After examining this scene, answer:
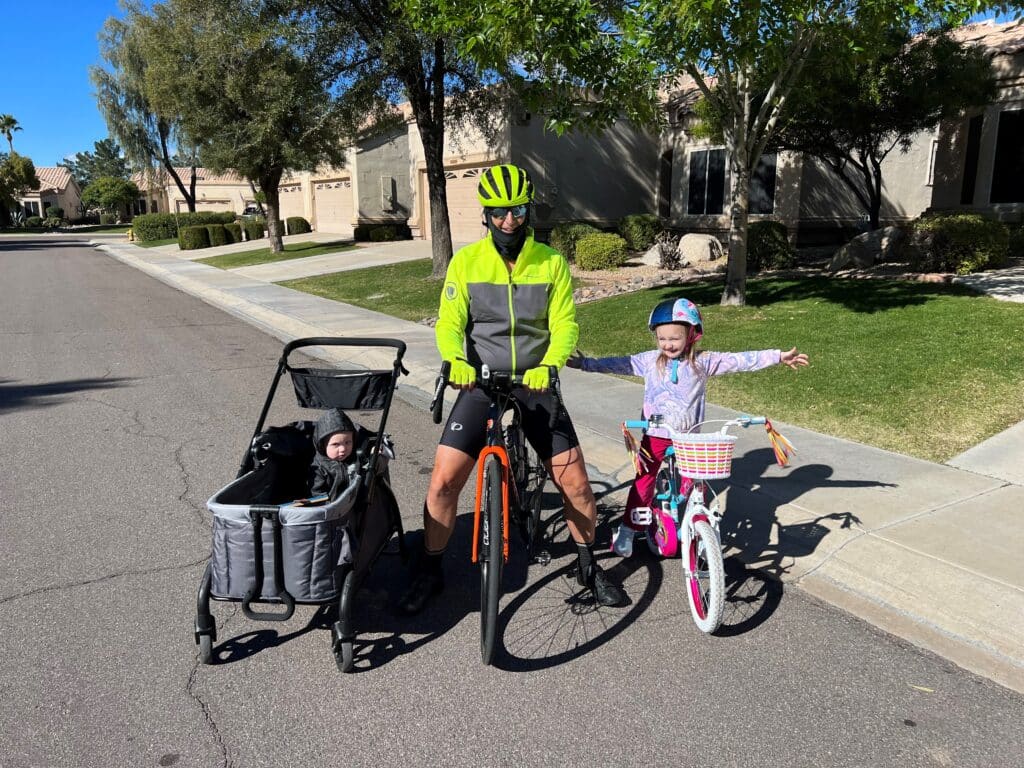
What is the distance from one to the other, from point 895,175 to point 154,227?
41.7 meters

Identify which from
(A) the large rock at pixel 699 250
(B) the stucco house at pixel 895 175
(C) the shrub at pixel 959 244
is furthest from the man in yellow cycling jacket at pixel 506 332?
(B) the stucco house at pixel 895 175

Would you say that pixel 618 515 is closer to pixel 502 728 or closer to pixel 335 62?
pixel 502 728

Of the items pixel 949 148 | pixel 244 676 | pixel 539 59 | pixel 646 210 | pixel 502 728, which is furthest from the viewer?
pixel 646 210

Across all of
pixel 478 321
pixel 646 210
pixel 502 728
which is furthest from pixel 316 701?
pixel 646 210

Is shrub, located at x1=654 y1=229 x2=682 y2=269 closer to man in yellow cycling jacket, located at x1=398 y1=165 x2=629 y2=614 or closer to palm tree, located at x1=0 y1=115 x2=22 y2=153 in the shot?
man in yellow cycling jacket, located at x1=398 y1=165 x2=629 y2=614

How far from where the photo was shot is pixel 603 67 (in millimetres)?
9562

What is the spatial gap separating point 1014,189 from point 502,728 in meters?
17.9

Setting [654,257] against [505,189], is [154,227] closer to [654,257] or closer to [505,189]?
[654,257]

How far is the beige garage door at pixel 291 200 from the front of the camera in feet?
136

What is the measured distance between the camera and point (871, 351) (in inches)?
320

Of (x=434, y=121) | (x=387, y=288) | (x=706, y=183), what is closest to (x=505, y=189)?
(x=434, y=121)

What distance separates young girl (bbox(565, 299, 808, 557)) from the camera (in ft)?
12.2

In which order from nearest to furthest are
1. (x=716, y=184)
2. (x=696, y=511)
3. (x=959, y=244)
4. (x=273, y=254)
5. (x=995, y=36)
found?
(x=696, y=511), (x=959, y=244), (x=995, y=36), (x=716, y=184), (x=273, y=254)

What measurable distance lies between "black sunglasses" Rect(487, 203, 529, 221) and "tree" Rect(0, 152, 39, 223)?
76.2m
